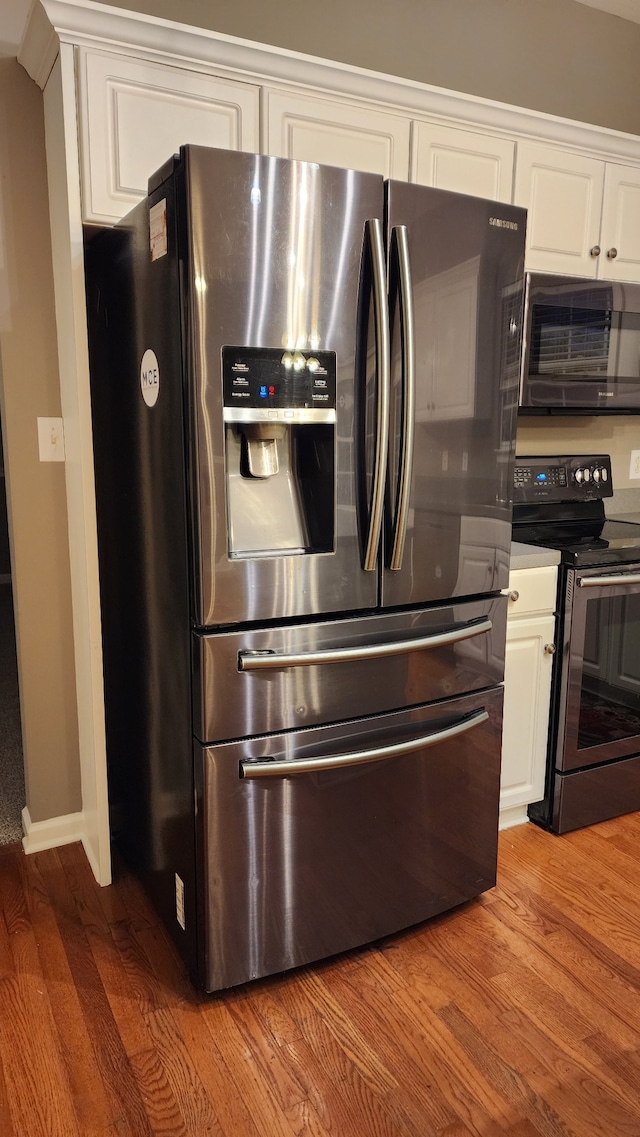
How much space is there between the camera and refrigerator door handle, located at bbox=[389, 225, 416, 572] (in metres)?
1.57

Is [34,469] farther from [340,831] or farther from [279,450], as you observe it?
[340,831]

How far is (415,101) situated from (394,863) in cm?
199

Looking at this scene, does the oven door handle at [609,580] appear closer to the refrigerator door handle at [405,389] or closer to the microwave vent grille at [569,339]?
the microwave vent grille at [569,339]

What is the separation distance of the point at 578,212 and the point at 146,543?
1778 mm

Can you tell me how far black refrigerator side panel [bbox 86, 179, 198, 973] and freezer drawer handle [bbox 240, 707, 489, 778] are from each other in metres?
0.16

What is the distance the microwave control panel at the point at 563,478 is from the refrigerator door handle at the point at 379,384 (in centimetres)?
113

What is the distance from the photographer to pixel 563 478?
2746 millimetres

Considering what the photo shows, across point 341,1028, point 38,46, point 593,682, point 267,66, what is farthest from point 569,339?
point 341,1028

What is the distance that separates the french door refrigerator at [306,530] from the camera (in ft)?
4.83

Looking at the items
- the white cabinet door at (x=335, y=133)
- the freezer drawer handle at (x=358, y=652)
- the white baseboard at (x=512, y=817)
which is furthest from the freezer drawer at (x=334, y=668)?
the white cabinet door at (x=335, y=133)

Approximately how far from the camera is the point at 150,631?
1.81 metres

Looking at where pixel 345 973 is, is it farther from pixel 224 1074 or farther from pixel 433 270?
pixel 433 270

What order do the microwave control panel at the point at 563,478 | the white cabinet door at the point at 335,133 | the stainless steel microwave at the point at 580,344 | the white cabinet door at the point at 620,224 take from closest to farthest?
the white cabinet door at the point at 335,133 → the stainless steel microwave at the point at 580,344 → the white cabinet door at the point at 620,224 → the microwave control panel at the point at 563,478

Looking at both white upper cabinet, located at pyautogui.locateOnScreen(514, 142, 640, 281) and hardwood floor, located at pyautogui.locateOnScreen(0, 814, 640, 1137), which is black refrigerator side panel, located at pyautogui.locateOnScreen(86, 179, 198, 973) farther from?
white upper cabinet, located at pyautogui.locateOnScreen(514, 142, 640, 281)
